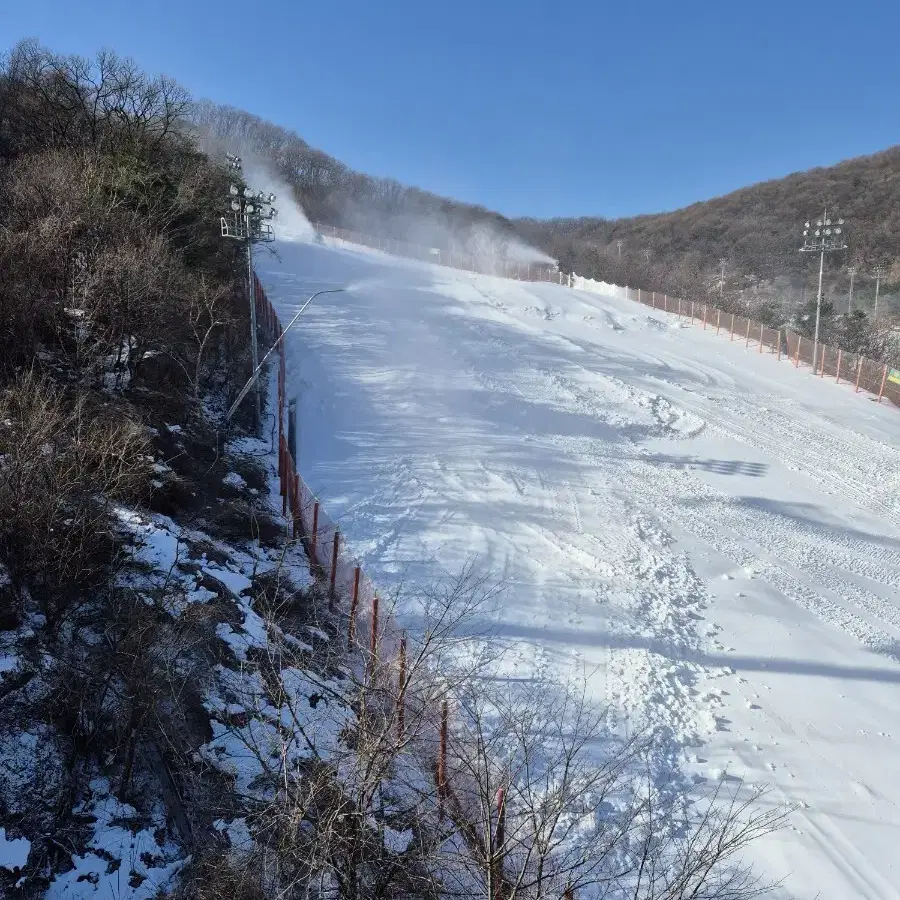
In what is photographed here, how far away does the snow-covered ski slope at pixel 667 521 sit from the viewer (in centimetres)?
1118

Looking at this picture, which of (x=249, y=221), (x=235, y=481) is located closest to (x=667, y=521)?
(x=235, y=481)

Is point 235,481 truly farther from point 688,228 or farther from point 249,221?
point 688,228

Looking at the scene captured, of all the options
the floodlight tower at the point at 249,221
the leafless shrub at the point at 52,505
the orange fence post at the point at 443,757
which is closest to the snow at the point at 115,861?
the leafless shrub at the point at 52,505

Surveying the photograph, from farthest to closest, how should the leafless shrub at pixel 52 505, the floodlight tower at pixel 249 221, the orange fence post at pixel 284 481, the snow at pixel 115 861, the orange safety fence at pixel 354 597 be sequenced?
the floodlight tower at pixel 249 221 → the orange fence post at pixel 284 481 → the leafless shrub at pixel 52 505 → the orange safety fence at pixel 354 597 → the snow at pixel 115 861

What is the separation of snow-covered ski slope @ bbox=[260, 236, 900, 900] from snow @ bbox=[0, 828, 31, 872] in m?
8.43

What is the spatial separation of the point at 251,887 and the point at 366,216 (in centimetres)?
10364

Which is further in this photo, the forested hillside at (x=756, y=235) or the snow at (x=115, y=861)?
the forested hillside at (x=756, y=235)

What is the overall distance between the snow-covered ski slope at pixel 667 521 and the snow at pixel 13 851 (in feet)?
27.7

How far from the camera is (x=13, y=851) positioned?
7.09m

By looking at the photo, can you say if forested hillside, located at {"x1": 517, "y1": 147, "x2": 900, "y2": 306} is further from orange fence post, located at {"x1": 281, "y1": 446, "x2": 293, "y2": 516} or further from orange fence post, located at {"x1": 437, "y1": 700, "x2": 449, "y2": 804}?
orange fence post, located at {"x1": 437, "y1": 700, "x2": 449, "y2": 804}

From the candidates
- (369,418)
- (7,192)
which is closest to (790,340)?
(369,418)

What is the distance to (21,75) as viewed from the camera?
35531mm

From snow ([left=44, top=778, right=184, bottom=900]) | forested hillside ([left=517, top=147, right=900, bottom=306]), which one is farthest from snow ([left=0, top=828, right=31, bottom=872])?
forested hillside ([left=517, top=147, right=900, bottom=306])

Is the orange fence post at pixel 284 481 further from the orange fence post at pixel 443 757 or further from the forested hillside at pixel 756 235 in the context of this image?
the forested hillside at pixel 756 235
